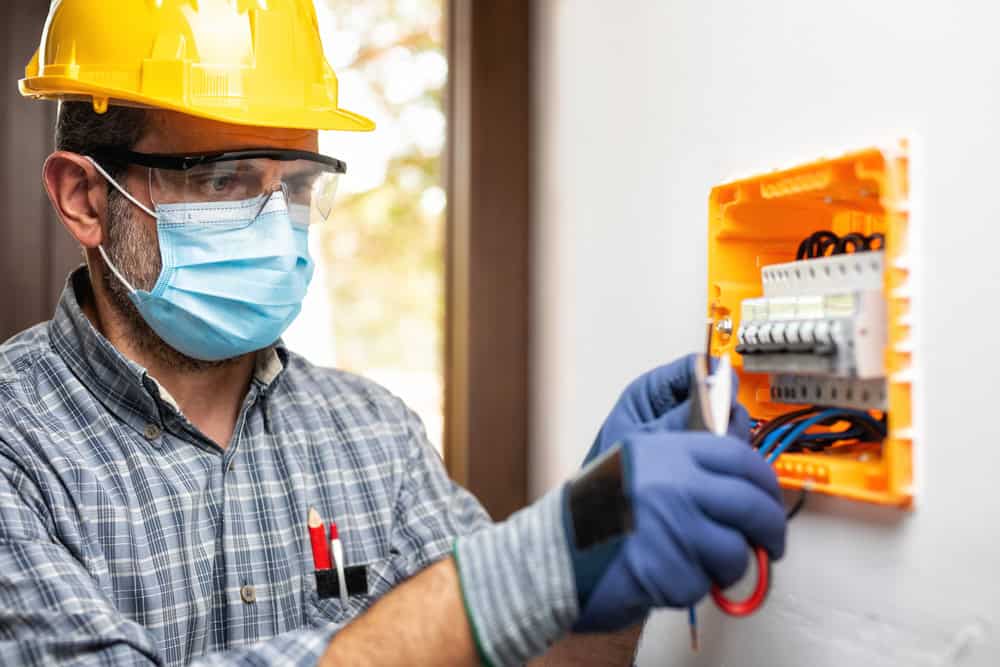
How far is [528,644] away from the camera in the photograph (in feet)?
2.26

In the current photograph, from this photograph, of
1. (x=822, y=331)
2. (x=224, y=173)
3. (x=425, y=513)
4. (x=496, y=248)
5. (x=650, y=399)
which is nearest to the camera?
(x=822, y=331)

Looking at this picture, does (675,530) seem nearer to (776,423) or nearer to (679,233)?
(776,423)

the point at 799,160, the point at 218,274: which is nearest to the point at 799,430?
the point at 799,160

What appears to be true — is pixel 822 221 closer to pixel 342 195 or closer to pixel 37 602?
pixel 37 602

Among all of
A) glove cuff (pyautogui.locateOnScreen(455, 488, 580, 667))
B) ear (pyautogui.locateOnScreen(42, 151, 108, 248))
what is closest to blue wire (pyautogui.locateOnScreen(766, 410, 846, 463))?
glove cuff (pyautogui.locateOnScreen(455, 488, 580, 667))

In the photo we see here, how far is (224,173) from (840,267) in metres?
0.78

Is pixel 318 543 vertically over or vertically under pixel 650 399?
under

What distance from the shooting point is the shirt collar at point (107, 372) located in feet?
3.56

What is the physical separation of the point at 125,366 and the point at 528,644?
0.68m

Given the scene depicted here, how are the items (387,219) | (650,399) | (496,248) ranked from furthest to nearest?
(387,219) < (496,248) < (650,399)

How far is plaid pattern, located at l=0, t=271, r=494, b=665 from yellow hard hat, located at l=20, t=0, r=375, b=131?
30 centimetres

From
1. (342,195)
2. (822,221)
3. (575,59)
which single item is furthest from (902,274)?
(342,195)

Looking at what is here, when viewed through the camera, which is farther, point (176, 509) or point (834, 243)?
point (176, 509)

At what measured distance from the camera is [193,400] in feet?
3.95
